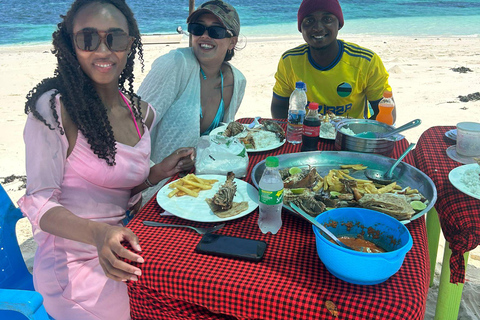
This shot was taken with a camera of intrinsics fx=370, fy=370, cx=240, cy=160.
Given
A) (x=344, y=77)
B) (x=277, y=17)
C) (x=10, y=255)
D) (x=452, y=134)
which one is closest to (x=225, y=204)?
(x=10, y=255)

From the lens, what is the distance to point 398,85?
30.5 ft

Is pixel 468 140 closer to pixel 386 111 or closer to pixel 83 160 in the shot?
pixel 386 111

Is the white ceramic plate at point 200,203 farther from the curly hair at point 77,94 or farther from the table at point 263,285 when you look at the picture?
the curly hair at point 77,94

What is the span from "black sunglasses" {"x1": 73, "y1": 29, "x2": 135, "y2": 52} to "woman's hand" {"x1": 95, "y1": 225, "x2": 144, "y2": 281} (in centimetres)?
112

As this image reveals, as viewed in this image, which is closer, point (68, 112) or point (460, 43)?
point (68, 112)

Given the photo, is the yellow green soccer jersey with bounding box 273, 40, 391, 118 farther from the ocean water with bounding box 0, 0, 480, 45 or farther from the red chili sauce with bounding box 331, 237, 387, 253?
the ocean water with bounding box 0, 0, 480, 45

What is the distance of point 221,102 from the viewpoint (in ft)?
11.1

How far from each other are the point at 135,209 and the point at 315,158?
128 cm

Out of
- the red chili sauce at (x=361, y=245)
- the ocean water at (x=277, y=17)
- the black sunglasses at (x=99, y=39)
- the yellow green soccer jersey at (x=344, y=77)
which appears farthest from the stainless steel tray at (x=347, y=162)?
the ocean water at (x=277, y=17)

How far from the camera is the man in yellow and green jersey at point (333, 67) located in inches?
144

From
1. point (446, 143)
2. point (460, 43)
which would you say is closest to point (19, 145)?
point (446, 143)

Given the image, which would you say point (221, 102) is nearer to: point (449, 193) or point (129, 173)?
point (129, 173)

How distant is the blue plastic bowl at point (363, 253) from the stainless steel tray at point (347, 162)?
605mm

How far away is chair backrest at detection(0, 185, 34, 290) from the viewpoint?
2.15m
